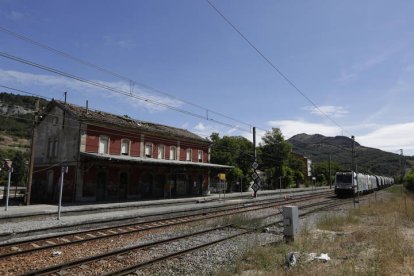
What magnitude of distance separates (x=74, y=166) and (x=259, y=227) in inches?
784

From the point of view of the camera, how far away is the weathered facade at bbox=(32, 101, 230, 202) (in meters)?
29.4

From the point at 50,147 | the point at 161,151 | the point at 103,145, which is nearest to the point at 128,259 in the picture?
the point at 103,145

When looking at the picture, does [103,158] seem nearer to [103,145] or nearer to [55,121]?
[103,145]

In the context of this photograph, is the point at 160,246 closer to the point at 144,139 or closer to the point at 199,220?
the point at 199,220

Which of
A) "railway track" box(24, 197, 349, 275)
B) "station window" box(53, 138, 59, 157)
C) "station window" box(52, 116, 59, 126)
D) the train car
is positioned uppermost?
"station window" box(52, 116, 59, 126)

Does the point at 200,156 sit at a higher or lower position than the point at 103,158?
higher

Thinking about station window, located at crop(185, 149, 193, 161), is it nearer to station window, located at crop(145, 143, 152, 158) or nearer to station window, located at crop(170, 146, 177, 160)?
station window, located at crop(170, 146, 177, 160)

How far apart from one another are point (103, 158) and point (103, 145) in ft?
17.6

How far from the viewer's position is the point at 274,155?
213 feet

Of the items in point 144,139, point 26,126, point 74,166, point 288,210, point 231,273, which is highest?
point 26,126

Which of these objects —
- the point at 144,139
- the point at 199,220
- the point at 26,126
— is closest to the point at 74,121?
the point at 144,139

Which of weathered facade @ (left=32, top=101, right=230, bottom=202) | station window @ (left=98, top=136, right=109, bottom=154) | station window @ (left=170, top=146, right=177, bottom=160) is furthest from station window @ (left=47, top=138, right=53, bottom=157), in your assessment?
station window @ (left=170, top=146, right=177, bottom=160)

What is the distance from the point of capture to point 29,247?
10398 mm

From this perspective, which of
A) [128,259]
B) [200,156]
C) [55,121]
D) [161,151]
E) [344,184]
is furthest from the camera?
[200,156]
